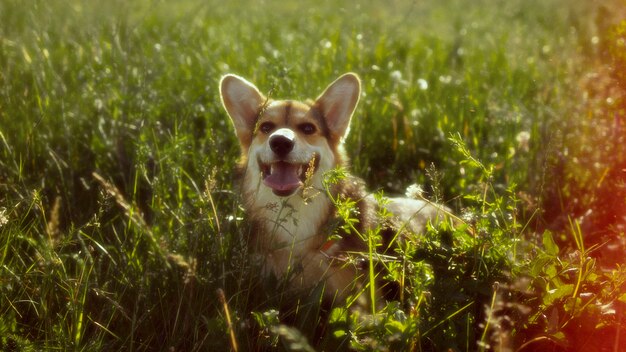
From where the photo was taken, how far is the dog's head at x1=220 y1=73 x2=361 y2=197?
11.6 ft

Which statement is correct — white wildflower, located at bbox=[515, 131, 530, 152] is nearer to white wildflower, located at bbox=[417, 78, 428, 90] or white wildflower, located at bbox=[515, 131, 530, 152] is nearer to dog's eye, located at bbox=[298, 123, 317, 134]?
white wildflower, located at bbox=[417, 78, 428, 90]

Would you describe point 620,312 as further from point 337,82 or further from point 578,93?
point 578,93

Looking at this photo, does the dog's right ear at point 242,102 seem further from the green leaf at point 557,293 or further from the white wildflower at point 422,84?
the green leaf at point 557,293

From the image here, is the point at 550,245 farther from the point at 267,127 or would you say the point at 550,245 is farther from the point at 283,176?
the point at 267,127

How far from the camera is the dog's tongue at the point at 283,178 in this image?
3.50 m

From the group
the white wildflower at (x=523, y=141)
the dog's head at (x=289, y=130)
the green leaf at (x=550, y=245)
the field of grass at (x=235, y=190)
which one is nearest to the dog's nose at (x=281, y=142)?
the dog's head at (x=289, y=130)

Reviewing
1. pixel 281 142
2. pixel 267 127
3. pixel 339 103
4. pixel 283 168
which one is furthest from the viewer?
pixel 339 103

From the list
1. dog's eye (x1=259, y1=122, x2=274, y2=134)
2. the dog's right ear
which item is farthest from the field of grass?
dog's eye (x1=259, y1=122, x2=274, y2=134)

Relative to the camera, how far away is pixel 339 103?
4023 millimetres

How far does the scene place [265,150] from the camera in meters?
3.55

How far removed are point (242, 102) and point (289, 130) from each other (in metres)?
0.54

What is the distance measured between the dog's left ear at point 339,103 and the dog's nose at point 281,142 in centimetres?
56

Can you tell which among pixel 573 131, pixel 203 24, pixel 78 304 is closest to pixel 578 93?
pixel 573 131

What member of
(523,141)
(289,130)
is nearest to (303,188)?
(289,130)
